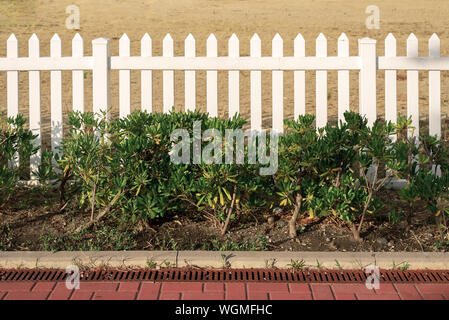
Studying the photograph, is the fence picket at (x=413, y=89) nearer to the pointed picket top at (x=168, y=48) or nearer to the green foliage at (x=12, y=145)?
the pointed picket top at (x=168, y=48)

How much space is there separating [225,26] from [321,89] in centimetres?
1510

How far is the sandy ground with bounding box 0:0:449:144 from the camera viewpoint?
37.2ft

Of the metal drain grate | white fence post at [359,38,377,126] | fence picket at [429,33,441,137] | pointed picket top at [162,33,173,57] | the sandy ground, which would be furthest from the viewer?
the sandy ground

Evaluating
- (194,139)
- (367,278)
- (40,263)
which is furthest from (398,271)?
(40,263)

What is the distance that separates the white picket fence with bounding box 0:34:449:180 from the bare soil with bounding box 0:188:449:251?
1187mm

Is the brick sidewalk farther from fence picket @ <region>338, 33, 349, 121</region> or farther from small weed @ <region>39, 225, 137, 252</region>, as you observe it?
fence picket @ <region>338, 33, 349, 121</region>

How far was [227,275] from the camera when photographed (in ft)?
12.8

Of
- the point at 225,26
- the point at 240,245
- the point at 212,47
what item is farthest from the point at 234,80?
the point at 225,26

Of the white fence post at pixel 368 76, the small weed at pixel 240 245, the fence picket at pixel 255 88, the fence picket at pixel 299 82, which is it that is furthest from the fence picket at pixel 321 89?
the small weed at pixel 240 245

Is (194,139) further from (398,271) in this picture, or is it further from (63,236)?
(398,271)

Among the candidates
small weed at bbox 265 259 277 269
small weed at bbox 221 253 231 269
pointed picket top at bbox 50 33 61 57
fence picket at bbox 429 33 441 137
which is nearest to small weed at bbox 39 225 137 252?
small weed at bbox 221 253 231 269

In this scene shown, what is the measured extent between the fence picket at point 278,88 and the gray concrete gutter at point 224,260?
2094 millimetres

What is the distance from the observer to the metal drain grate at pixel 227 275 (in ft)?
12.5

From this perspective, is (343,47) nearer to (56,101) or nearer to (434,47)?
(434,47)
